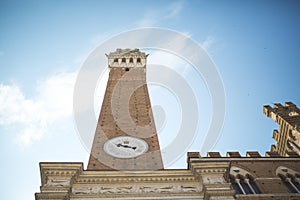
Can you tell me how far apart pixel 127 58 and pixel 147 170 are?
59.3ft

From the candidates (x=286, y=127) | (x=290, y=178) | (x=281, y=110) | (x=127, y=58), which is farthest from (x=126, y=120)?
(x=127, y=58)

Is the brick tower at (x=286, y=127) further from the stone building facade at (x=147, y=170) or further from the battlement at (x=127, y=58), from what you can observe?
the battlement at (x=127, y=58)

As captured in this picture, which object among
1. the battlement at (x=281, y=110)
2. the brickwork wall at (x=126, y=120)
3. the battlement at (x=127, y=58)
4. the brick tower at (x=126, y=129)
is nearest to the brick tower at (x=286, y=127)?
the battlement at (x=281, y=110)

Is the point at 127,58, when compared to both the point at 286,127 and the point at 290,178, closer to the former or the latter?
the point at 286,127

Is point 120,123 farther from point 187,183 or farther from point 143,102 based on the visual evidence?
point 187,183

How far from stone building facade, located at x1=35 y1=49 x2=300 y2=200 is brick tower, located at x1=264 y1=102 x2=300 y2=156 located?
60 millimetres

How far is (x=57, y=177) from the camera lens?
13.6 metres

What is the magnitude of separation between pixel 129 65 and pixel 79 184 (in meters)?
18.1

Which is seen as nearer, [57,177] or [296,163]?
[57,177]

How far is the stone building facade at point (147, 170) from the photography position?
13.2 metres

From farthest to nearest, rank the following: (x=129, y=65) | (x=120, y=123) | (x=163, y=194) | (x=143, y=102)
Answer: (x=129, y=65)
(x=143, y=102)
(x=120, y=123)
(x=163, y=194)

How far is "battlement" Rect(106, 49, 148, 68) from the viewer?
3084 centimetres

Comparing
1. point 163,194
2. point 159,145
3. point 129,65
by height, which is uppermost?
point 129,65

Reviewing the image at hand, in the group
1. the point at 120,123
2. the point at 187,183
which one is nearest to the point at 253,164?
the point at 187,183
